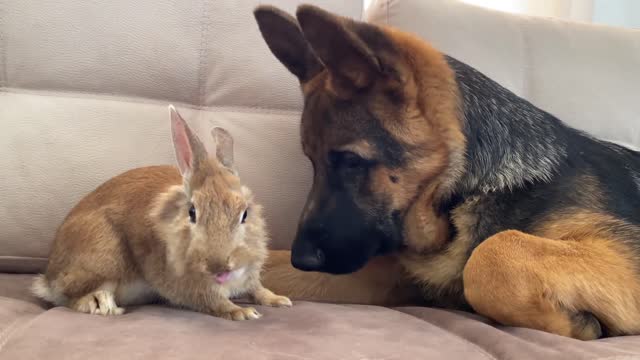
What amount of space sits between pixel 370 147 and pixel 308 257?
261mm

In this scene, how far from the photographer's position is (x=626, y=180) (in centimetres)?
145

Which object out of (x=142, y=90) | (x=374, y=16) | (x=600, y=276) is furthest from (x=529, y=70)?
(x=142, y=90)

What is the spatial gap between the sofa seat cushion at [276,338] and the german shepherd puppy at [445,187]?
0.39 feet

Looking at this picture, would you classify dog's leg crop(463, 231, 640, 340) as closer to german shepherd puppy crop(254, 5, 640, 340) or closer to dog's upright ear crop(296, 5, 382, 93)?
german shepherd puppy crop(254, 5, 640, 340)

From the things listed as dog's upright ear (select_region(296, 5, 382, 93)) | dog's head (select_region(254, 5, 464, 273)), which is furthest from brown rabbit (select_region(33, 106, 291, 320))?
dog's upright ear (select_region(296, 5, 382, 93))

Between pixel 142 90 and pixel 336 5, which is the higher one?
pixel 336 5

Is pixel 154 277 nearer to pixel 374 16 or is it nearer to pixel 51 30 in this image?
pixel 51 30

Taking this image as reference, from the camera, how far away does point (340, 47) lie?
1259 mm

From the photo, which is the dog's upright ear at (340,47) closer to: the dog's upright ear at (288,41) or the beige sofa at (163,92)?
the dog's upright ear at (288,41)

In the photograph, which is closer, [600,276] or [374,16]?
[600,276]

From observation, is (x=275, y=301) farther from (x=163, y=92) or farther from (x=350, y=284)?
(x=163, y=92)

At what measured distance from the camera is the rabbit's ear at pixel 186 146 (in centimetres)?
115

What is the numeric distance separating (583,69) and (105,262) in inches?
59.7

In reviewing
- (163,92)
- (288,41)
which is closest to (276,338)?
(288,41)
